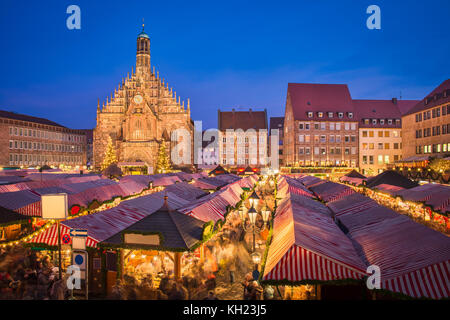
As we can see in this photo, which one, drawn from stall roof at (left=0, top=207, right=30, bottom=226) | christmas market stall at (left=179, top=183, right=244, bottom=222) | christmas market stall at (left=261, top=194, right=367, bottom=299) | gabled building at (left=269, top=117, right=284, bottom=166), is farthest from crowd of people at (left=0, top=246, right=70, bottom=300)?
gabled building at (left=269, top=117, right=284, bottom=166)

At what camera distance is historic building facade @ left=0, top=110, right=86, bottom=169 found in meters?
55.9

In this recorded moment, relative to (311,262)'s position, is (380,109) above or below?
above

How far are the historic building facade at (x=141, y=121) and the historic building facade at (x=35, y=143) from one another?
30.2ft

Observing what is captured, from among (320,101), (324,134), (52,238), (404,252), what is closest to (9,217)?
(52,238)

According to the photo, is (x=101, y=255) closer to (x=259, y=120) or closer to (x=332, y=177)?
(x=332, y=177)

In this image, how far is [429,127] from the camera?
144 ft

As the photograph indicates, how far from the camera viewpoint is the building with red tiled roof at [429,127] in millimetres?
40281

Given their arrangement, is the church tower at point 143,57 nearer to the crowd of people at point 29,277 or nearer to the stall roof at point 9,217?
the stall roof at point 9,217

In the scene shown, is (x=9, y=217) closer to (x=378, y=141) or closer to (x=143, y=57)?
(x=143, y=57)

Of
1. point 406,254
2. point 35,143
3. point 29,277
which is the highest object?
point 35,143

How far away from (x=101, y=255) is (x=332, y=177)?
51295mm

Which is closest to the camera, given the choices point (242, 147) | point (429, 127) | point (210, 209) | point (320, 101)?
point (210, 209)

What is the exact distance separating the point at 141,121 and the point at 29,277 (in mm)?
51424

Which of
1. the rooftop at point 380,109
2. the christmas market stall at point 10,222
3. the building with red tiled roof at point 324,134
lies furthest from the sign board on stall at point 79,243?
the rooftop at point 380,109
